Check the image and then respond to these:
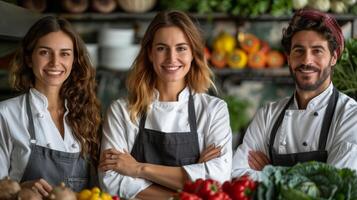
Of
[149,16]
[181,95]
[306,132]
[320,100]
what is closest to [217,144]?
[181,95]

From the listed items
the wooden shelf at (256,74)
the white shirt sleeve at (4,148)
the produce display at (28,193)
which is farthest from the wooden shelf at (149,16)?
the produce display at (28,193)

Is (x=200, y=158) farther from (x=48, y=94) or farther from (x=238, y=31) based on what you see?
(x=238, y=31)

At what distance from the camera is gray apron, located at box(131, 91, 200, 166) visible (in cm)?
266

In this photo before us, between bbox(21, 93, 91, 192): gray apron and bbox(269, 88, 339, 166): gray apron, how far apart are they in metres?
0.88

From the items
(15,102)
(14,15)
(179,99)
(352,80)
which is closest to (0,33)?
(14,15)

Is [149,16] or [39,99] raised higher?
[149,16]

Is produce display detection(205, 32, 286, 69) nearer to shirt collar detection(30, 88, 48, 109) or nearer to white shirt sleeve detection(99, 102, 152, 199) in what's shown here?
white shirt sleeve detection(99, 102, 152, 199)

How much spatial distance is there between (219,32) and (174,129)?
2.73 m

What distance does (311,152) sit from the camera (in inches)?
Answer: 102

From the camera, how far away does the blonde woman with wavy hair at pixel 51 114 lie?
260 centimetres

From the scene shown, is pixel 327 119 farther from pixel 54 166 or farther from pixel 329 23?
pixel 54 166

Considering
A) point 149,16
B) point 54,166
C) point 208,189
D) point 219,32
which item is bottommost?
Result: point 54,166

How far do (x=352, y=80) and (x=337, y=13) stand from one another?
1.90 meters

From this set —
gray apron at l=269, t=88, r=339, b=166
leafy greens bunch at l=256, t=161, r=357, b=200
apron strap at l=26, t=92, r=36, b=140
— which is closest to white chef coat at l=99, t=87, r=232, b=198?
gray apron at l=269, t=88, r=339, b=166
